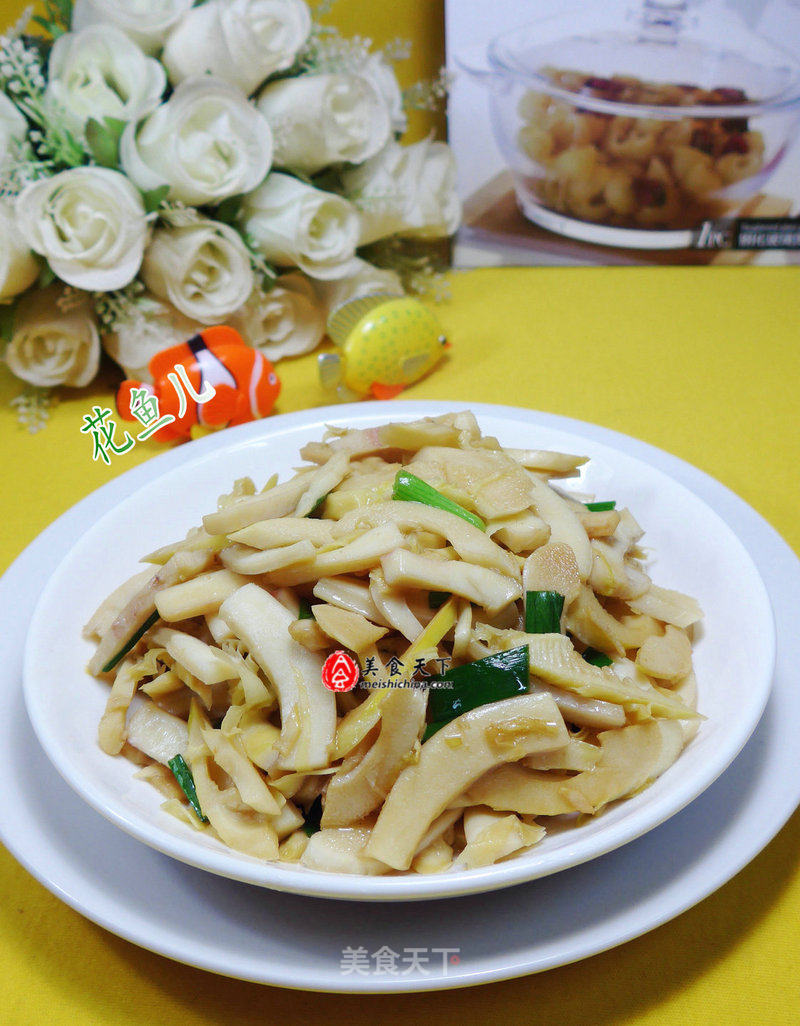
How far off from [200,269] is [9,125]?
535mm

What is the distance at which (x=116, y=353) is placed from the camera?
232 centimetres

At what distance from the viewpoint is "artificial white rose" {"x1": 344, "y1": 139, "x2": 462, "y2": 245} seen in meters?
2.61

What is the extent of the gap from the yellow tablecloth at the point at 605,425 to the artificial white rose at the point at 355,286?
22 centimetres

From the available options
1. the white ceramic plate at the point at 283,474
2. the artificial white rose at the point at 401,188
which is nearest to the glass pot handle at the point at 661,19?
the artificial white rose at the point at 401,188

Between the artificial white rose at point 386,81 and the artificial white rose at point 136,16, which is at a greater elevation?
the artificial white rose at point 136,16

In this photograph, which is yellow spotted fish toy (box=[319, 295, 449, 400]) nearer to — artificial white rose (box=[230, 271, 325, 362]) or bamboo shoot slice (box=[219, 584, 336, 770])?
artificial white rose (box=[230, 271, 325, 362])

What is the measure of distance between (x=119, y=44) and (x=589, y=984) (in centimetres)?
220

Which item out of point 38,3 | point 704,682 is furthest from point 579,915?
point 38,3

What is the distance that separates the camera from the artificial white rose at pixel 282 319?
2.44 m

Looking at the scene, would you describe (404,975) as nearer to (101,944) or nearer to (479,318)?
(101,944)

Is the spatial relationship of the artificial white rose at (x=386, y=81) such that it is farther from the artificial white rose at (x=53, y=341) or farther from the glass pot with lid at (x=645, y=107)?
the artificial white rose at (x=53, y=341)

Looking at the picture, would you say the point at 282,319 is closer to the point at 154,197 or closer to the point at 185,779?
the point at 154,197

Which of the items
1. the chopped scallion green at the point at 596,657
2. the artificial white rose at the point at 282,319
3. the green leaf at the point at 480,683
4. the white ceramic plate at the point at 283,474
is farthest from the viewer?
the artificial white rose at the point at 282,319

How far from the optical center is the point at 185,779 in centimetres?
104
